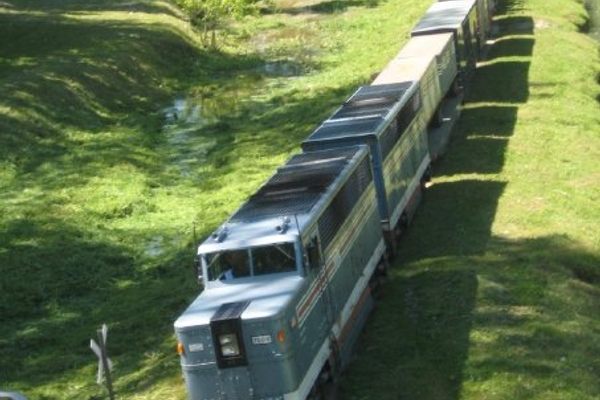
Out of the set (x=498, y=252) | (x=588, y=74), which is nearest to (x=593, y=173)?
(x=498, y=252)

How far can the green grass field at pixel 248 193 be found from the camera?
810 inches

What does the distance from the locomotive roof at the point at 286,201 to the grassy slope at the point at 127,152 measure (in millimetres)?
3427

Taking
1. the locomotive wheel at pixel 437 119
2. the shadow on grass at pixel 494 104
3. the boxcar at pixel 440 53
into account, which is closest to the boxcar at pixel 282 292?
the shadow on grass at pixel 494 104

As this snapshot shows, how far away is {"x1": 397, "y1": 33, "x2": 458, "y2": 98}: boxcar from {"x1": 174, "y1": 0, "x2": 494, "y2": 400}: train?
7.26m

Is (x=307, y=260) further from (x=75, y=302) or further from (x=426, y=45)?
(x=426, y=45)

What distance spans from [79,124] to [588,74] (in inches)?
782

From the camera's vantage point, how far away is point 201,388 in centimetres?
1697

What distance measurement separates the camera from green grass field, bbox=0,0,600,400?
20.6m

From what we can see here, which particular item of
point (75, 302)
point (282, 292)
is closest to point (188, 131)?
point (75, 302)

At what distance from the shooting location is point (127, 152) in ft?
134

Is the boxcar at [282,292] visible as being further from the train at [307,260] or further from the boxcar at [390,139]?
the boxcar at [390,139]

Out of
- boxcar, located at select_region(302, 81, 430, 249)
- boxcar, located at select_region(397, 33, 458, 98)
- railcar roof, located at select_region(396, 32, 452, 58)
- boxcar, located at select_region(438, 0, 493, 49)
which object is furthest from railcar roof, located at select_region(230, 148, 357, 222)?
boxcar, located at select_region(438, 0, 493, 49)

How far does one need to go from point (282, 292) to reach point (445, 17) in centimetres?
2915

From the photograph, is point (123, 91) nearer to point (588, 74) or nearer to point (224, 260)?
point (588, 74)
